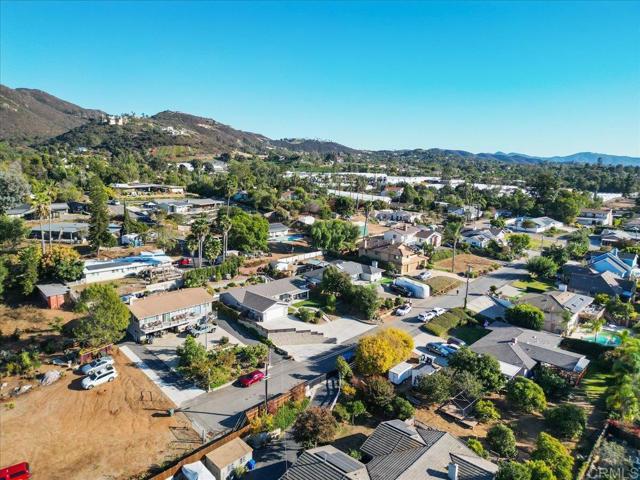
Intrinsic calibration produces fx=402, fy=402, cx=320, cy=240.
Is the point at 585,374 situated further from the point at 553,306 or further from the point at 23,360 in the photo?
the point at 23,360

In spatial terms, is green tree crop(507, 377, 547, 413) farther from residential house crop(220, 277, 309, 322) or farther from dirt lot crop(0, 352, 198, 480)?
residential house crop(220, 277, 309, 322)

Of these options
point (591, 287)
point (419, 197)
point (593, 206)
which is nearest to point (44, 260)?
point (591, 287)

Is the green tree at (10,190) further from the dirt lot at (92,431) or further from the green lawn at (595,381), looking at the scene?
the green lawn at (595,381)

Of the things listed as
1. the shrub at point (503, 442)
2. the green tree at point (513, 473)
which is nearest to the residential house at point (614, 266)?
the shrub at point (503, 442)

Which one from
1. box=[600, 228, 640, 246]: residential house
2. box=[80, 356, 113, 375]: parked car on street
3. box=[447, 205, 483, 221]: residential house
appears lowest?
box=[80, 356, 113, 375]: parked car on street

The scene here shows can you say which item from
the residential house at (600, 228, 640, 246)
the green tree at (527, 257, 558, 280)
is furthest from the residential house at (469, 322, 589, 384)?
the residential house at (600, 228, 640, 246)
